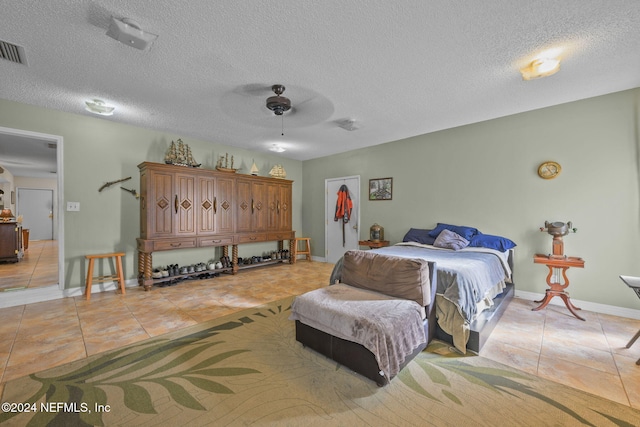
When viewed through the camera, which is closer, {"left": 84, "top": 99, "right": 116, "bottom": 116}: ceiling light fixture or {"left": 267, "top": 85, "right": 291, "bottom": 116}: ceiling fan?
{"left": 267, "top": 85, "right": 291, "bottom": 116}: ceiling fan

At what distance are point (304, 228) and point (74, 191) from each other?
15.0ft

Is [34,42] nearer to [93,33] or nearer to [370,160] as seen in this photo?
[93,33]

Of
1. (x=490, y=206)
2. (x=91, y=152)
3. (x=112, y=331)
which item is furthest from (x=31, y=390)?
(x=490, y=206)

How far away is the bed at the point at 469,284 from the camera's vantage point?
2.27m

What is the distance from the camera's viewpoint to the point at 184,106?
11.3 ft

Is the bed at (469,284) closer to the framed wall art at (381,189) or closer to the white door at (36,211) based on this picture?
the framed wall art at (381,189)

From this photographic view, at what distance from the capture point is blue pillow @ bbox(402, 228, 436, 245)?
4324mm

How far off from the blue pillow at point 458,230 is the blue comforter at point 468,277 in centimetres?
64

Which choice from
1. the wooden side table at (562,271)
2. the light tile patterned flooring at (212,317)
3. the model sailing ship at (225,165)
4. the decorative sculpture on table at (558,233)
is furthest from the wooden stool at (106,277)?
the decorative sculpture on table at (558,233)

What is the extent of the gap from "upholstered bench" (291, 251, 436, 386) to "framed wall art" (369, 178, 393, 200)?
9.57ft

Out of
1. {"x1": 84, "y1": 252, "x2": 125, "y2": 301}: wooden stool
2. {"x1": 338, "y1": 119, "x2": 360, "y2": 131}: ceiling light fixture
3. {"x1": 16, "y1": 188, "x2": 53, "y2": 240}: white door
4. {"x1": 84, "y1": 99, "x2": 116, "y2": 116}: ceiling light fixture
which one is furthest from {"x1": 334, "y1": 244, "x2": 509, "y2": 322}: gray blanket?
{"x1": 16, "y1": 188, "x2": 53, "y2": 240}: white door

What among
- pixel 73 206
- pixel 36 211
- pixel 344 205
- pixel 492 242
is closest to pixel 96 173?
pixel 73 206

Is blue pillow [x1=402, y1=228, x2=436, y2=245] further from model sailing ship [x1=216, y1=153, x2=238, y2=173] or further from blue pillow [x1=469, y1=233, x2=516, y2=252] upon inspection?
model sailing ship [x1=216, y1=153, x2=238, y2=173]

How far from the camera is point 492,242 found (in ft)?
11.9
